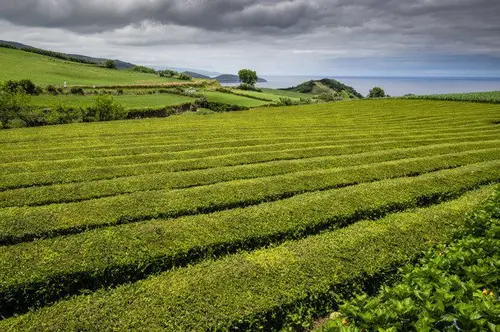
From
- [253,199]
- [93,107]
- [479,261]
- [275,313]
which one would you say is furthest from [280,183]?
[93,107]

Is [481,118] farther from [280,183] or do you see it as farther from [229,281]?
[229,281]

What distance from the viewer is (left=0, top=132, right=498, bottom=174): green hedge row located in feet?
70.0

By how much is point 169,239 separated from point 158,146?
18.4m

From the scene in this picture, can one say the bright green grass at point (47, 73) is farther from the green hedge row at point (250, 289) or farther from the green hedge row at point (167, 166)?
the green hedge row at point (250, 289)

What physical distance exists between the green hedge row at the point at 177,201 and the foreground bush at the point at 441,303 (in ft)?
31.1

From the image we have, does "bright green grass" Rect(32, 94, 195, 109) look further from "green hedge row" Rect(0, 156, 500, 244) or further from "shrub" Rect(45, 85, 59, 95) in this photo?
"green hedge row" Rect(0, 156, 500, 244)

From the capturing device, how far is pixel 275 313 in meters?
8.61

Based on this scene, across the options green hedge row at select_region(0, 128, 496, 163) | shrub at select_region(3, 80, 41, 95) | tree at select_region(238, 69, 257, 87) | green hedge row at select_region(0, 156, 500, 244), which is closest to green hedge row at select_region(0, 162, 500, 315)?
green hedge row at select_region(0, 156, 500, 244)

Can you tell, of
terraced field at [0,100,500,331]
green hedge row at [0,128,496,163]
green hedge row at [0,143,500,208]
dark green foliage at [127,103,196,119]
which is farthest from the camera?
dark green foliage at [127,103,196,119]

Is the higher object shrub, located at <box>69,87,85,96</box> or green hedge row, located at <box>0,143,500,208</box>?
shrub, located at <box>69,87,85,96</box>

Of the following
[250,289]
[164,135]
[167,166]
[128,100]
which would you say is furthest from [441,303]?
[128,100]

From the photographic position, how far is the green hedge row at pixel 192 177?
15.8 m

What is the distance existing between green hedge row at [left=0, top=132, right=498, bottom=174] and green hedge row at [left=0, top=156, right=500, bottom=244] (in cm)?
719

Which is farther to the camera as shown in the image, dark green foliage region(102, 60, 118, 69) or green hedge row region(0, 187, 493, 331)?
dark green foliage region(102, 60, 118, 69)
